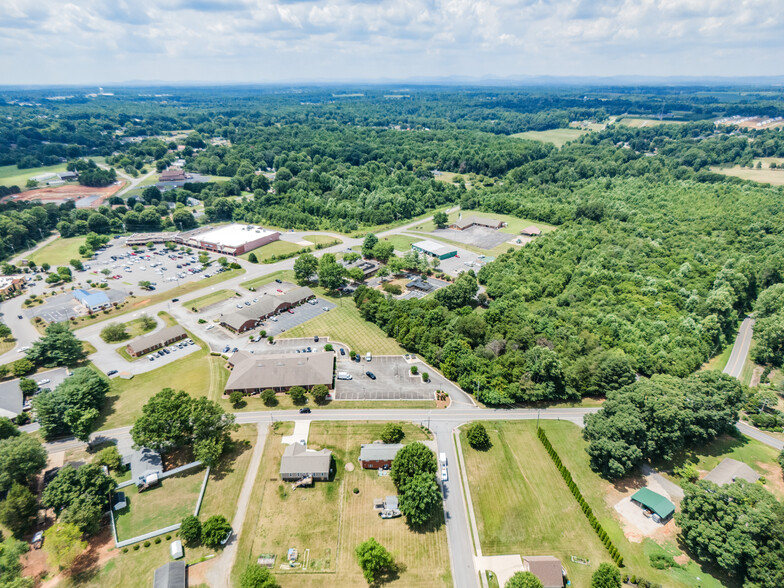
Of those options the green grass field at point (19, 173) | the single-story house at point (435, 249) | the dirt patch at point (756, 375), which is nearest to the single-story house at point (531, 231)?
the single-story house at point (435, 249)

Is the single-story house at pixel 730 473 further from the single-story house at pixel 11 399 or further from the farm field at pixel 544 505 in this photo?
the single-story house at pixel 11 399

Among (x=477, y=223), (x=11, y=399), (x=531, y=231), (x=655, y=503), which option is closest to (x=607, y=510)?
(x=655, y=503)

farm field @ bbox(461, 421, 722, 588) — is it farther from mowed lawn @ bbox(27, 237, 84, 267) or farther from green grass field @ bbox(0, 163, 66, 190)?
green grass field @ bbox(0, 163, 66, 190)

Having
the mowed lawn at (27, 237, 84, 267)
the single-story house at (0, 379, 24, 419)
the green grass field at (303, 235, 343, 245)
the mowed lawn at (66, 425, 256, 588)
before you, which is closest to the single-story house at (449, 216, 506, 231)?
the green grass field at (303, 235, 343, 245)

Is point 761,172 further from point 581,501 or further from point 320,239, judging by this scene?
point 581,501

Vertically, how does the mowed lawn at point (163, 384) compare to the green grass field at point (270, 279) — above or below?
below

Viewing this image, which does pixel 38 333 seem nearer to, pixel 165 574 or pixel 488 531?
pixel 165 574
